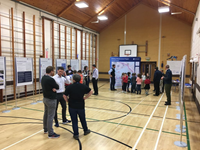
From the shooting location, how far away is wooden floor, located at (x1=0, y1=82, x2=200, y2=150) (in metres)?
3.29

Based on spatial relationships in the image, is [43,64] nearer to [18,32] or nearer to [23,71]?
[23,71]

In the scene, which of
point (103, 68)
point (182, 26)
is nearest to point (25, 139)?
point (103, 68)

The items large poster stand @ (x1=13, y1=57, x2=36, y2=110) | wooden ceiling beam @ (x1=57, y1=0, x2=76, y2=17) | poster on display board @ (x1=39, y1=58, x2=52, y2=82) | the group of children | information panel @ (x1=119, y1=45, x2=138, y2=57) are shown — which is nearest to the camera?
large poster stand @ (x1=13, y1=57, x2=36, y2=110)

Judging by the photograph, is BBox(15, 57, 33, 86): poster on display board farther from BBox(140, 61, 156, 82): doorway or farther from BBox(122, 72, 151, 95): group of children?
BBox(140, 61, 156, 82): doorway

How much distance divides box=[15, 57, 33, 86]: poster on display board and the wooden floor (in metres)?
1.19

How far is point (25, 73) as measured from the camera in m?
6.70

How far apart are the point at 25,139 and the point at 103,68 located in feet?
41.8

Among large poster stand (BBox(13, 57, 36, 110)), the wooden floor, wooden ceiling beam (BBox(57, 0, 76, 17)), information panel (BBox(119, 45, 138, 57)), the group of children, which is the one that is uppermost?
wooden ceiling beam (BBox(57, 0, 76, 17))

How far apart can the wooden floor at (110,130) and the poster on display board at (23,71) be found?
1192 millimetres

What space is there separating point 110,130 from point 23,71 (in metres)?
4.55

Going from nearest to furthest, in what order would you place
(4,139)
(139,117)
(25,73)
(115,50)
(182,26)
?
(4,139), (139,117), (25,73), (182,26), (115,50)

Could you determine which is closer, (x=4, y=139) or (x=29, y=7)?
(x=4, y=139)

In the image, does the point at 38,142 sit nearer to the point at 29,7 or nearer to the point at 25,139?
the point at 25,139

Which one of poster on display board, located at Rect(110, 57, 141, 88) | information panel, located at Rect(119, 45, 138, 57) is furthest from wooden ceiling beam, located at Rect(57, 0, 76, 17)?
information panel, located at Rect(119, 45, 138, 57)
